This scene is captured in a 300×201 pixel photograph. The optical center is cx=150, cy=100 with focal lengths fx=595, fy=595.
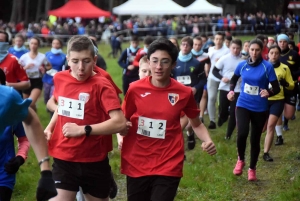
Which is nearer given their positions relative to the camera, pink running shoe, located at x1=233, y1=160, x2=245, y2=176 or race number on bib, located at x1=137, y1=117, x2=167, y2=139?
race number on bib, located at x1=137, y1=117, x2=167, y2=139

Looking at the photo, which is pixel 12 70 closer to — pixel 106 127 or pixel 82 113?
pixel 82 113

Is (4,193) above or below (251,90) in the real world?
below

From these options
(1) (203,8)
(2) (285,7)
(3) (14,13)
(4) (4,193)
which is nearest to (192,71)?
(2) (285,7)

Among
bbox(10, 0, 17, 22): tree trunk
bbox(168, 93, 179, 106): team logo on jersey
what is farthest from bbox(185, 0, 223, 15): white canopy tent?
bbox(168, 93, 179, 106): team logo on jersey

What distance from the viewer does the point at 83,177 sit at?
485cm

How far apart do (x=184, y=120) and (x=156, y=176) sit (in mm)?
1242

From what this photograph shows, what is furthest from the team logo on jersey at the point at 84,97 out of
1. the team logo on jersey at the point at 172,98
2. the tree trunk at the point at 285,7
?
the tree trunk at the point at 285,7

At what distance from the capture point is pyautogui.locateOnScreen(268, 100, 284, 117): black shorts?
9164 millimetres

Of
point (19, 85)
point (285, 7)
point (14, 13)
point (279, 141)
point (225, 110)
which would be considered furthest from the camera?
point (14, 13)

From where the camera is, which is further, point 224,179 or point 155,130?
point 224,179

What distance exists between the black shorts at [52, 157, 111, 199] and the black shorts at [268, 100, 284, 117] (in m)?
4.78

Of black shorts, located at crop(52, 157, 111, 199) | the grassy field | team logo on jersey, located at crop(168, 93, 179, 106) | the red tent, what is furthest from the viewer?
the red tent

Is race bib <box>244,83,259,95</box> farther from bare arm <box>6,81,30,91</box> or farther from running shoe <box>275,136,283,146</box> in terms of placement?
running shoe <box>275,136,283,146</box>

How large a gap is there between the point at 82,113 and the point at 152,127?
0.58 metres
